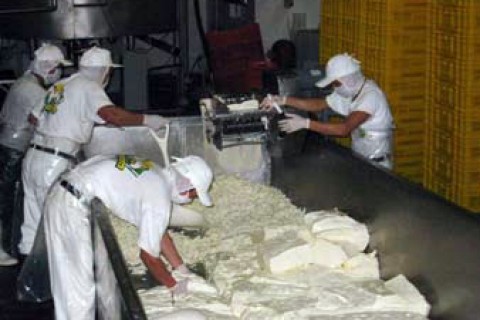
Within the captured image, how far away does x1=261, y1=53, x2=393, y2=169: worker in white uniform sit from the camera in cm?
527

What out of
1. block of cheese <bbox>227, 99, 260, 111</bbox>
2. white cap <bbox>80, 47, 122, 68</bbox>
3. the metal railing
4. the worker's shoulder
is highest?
white cap <bbox>80, 47, 122, 68</bbox>

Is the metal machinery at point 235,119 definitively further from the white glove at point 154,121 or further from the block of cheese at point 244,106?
the white glove at point 154,121

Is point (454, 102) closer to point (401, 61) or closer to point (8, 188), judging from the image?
point (401, 61)

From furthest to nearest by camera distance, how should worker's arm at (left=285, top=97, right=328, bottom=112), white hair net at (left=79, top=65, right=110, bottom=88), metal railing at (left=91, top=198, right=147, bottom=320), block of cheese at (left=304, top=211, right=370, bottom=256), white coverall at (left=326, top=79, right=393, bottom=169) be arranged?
worker's arm at (left=285, top=97, right=328, bottom=112) < white hair net at (left=79, top=65, right=110, bottom=88) < white coverall at (left=326, top=79, right=393, bottom=169) < block of cheese at (left=304, top=211, right=370, bottom=256) < metal railing at (left=91, top=198, right=147, bottom=320)

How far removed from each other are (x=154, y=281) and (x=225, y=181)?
1.34 meters

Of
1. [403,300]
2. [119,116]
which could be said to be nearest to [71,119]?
[119,116]

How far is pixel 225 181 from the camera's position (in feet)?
18.1

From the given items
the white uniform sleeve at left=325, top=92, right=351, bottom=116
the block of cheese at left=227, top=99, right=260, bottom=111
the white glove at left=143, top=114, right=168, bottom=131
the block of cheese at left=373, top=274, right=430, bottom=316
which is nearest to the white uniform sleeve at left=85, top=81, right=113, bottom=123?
the white glove at left=143, top=114, right=168, bottom=131

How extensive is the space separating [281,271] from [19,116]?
9.08 feet

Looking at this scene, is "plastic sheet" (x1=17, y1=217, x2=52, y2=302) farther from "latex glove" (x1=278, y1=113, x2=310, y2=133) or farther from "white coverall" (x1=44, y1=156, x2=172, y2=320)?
"latex glove" (x1=278, y1=113, x2=310, y2=133)

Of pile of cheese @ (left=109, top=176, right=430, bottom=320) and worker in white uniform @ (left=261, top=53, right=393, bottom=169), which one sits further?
worker in white uniform @ (left=261, top=53, right=393, bottom=169)

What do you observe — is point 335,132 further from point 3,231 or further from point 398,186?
point 3,231

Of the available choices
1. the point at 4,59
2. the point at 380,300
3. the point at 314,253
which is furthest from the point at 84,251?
the point at 4,59

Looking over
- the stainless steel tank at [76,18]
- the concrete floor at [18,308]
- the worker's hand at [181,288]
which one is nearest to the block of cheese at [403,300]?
the worker's hand at [181,288]
